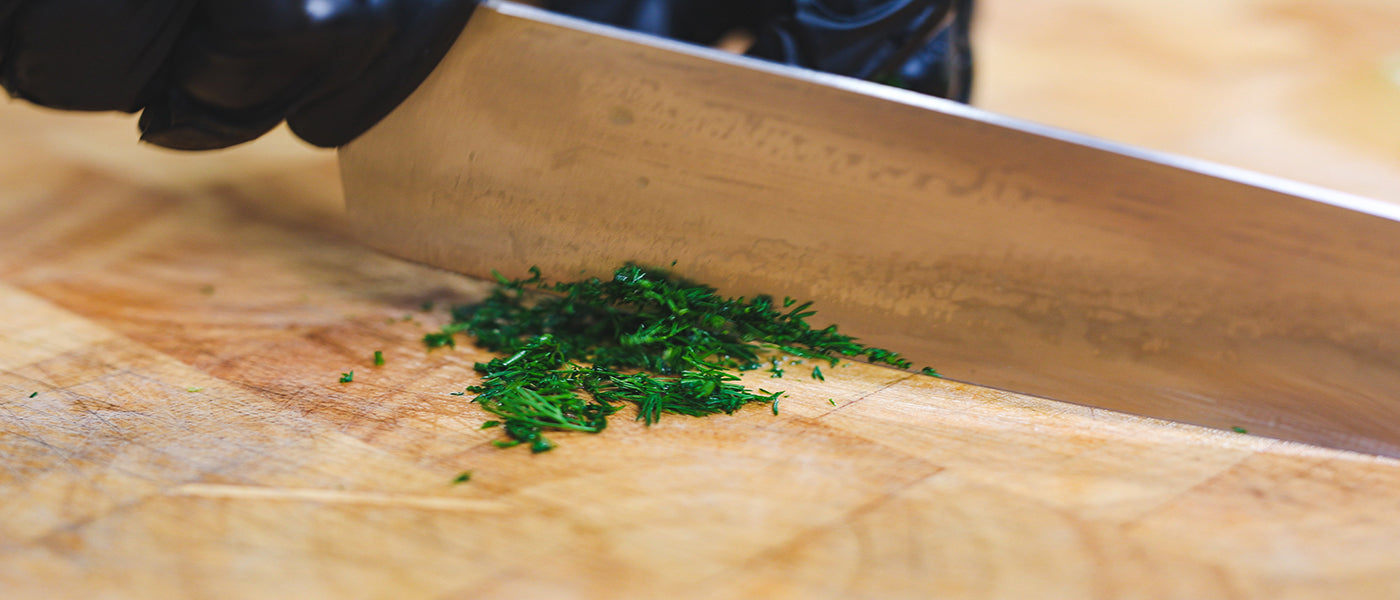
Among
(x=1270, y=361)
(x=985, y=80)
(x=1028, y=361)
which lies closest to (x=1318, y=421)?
(x=1270, y=361)

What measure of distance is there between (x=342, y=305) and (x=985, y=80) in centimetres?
125

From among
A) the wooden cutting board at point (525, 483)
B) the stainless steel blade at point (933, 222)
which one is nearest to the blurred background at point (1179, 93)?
the wooden cutting board at point (525, 483)

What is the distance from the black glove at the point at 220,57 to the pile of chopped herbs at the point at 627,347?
242mm

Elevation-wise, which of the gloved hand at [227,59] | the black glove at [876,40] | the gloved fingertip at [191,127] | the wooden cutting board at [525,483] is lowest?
the wooden cutting board at [525,483]

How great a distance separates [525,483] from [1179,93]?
1507mm

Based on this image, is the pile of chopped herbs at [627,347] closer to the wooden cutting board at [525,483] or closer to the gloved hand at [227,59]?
the wooden cutting board at [525,483]

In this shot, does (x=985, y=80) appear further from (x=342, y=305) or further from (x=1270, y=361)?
(x=342, y=305)

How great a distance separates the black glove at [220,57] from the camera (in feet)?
2.52

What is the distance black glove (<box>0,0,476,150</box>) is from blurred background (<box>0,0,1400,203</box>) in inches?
17.2

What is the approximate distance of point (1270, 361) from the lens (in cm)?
81

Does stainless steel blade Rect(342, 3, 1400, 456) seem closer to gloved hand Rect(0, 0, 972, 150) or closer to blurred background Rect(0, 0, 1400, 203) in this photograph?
gloved hand Rect(0, 0, 972, 150)

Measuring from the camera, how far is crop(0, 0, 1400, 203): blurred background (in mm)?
1367

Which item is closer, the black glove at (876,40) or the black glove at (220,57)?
the black glove at (220,57)

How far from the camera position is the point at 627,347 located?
2.85 feet
